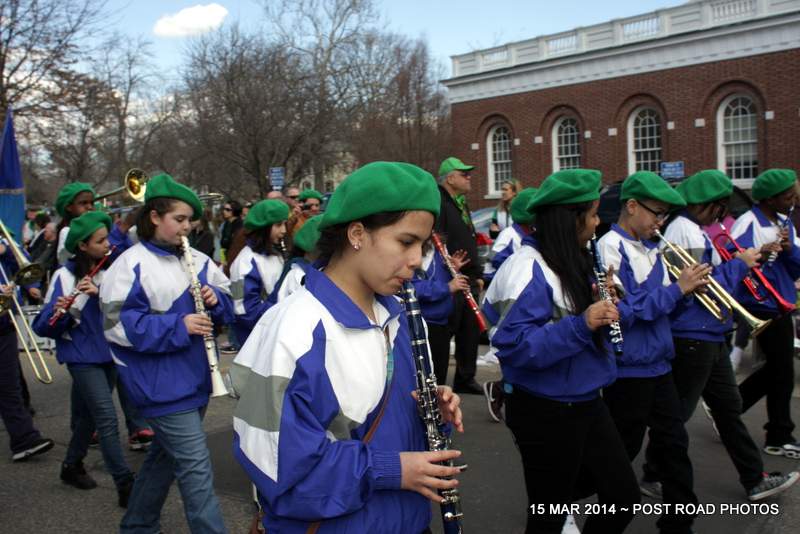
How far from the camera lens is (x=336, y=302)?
2160 mm

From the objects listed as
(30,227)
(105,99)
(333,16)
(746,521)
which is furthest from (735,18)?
(746,521)

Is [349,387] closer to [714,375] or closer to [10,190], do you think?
[714,375]

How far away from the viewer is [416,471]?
6.81ft

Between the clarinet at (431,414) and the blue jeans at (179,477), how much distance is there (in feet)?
6.05

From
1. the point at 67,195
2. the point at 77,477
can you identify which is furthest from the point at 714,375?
the point at 67,195

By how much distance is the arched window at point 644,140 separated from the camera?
2931 centimetres

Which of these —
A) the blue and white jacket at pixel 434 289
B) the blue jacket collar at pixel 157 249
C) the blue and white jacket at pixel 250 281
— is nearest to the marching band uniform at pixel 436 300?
the blue and white jacket at pixel 434 289

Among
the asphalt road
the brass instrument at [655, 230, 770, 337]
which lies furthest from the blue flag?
the brass instrument at [655, 230, 770, 337]

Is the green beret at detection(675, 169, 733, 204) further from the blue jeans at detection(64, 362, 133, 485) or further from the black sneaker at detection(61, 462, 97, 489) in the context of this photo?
the black sneaker at detection(61, 462, 97, 489)

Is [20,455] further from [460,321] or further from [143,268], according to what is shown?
[460,321]

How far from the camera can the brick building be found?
84.2 feet

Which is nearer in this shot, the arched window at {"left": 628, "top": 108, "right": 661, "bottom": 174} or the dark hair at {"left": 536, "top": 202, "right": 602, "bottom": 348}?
the dark hair at {"left": 536, "top": 202, "right": 602, "bottom": 348}

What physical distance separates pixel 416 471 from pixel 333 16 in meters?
36.7

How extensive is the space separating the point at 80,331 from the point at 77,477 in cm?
117
